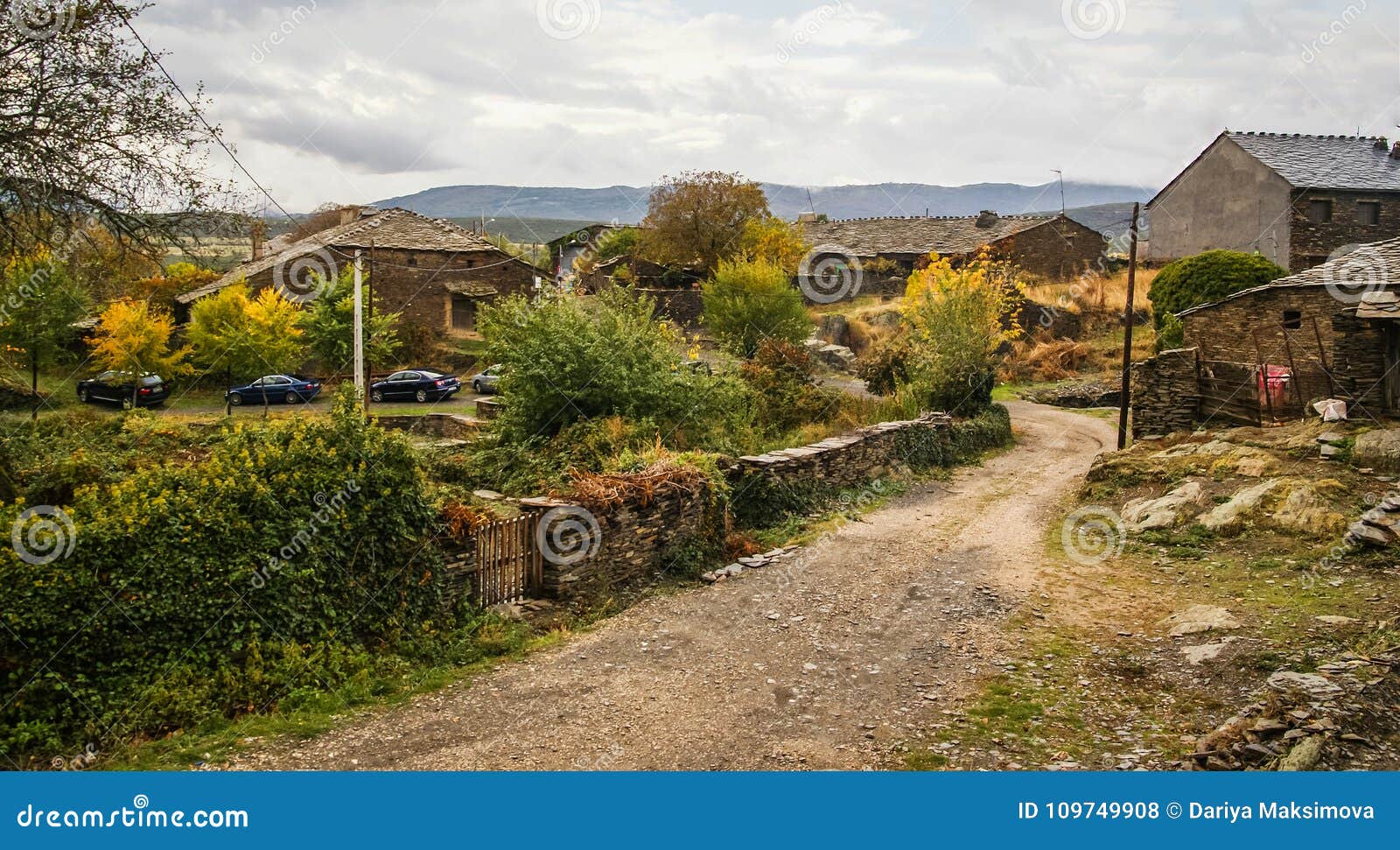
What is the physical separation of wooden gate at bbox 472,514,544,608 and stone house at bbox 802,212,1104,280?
39.3 m

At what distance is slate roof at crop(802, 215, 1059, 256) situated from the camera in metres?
52.3

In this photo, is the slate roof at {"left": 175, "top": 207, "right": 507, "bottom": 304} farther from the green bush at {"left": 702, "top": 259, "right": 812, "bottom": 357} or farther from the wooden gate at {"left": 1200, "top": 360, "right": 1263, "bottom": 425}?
the wooden gate at {"left": 1200, "top": 360, "right": 1263, "bottom": 425}

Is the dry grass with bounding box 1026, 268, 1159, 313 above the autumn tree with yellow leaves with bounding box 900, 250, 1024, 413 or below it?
above

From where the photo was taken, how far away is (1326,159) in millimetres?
39094

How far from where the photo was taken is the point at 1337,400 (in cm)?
1739

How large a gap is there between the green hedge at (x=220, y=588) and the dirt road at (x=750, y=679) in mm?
1029

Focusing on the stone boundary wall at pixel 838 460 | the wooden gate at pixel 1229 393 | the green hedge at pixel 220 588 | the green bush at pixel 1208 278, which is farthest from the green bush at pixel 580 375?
the green bush at pixel 1208 278

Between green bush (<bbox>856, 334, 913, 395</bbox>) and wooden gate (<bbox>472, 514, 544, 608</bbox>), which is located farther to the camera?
green bush (<bbox>856, 334, 913, 395</bbox>)

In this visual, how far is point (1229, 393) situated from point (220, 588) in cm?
1936

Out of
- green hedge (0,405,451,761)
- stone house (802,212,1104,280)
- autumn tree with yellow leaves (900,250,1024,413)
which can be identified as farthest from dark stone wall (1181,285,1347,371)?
stone house (802,212,1104,280)

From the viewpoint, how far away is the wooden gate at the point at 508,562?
10.5 metres

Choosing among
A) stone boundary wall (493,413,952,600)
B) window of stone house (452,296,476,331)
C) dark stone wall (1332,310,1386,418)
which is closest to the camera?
stone boundary wall (493,413,952,600)

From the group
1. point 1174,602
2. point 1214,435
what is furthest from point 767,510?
point 1214,435

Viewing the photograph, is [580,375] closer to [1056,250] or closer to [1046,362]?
[1046,362]
